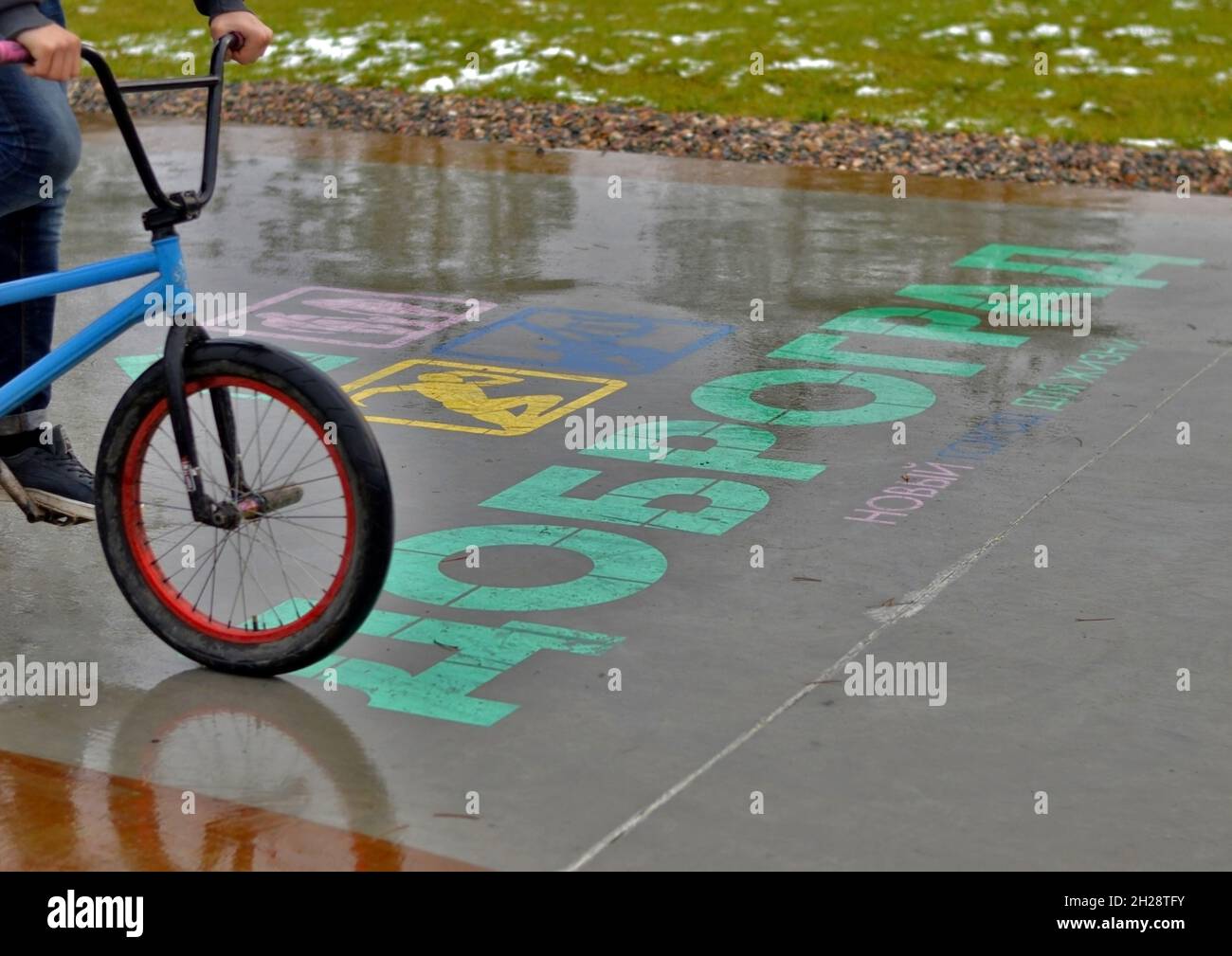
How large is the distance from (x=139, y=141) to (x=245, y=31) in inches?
15.0

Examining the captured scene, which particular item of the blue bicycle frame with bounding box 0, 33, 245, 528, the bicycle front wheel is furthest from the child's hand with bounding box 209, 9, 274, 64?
the bicycle front wheel

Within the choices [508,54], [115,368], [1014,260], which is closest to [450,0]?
[508,54]

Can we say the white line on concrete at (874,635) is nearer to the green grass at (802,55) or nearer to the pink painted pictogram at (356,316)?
the pink painted pictogram at (356,316)

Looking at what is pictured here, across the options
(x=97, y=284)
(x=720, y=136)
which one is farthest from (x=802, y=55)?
(x=97, y=284)

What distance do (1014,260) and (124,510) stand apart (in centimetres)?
493

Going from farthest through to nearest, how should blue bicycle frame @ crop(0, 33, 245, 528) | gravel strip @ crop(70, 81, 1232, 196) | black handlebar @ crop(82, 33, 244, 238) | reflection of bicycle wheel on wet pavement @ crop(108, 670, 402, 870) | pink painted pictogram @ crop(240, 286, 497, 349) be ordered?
gravel strip @ crop(70, 81, 1232, 196), pink painted pictogram @ crop(240, 286, 497, 349), blue bicycle frame @ crop(0, 33, 245, 528), black handlebar @ crop(82, 33, 244, 238), reflection of bicycle wheel on wet pavement @ crop(108, 670, 402, 870)

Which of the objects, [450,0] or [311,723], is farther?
[450,0]

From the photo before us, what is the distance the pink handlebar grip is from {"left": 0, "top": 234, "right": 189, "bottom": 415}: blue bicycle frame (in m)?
0.53

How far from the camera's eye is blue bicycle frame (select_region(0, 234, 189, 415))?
154 inches

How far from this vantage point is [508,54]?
13.9 meters

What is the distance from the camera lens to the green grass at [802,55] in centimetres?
1223

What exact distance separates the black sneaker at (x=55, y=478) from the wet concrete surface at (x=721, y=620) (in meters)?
0.22

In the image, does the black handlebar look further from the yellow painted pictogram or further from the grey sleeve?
the yellow painted pictogram
